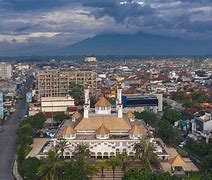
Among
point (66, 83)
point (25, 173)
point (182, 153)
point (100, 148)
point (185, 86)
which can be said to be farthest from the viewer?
point (185, 86)

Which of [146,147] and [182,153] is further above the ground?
[146,147]

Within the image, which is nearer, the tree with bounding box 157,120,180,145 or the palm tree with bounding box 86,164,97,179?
the palm tree with bounding box 86,164,97,179

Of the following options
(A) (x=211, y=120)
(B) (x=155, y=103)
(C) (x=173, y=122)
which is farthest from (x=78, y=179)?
(B) (x=155, y=103)

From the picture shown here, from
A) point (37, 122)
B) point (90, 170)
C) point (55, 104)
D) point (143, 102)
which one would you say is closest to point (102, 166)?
point (90, 170)

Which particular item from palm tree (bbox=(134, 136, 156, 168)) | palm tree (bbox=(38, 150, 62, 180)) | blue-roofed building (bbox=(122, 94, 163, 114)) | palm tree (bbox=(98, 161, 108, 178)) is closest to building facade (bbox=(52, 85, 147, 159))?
palm tree (bbox=(134, 136, 156, 168))

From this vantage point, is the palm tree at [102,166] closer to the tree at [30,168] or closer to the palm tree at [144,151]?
the palm tree at [144,151]

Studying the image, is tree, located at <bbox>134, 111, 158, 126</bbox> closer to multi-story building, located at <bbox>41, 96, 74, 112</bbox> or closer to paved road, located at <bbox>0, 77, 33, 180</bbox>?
multi-story building, located at <bbox>41, 96, 74, 112</bbox>

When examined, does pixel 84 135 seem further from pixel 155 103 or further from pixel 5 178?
pixel 155 103

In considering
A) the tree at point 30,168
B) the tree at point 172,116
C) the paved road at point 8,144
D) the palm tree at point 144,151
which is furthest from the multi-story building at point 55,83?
the tree at point 30,168
